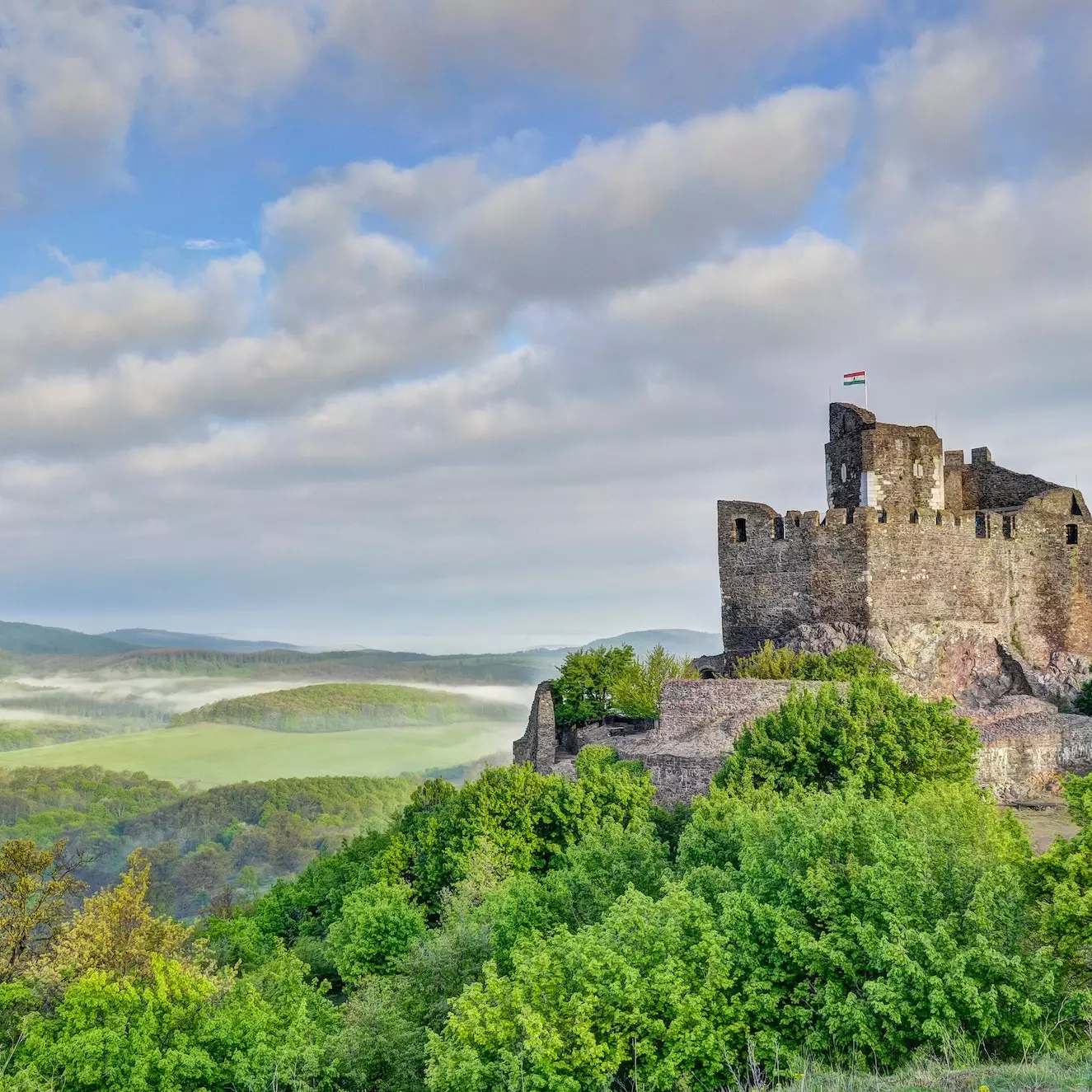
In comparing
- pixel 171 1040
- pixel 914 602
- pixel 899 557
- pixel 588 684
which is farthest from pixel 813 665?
pixel 171 1040

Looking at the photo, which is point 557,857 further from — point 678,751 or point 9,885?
point 9,885

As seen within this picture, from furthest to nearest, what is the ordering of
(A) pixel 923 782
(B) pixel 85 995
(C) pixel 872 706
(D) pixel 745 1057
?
(C) pixel 872 706, (A) pixel 923 782, (B) pixel 85 995, (D) pixel 745 1057

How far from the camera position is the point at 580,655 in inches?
1644

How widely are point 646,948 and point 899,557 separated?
23.7m

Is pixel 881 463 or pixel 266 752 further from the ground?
pixel 881 463

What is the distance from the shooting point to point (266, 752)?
497ft

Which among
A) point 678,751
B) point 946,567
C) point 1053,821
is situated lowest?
point 1053,821

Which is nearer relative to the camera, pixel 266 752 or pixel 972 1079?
pixel 972 1079

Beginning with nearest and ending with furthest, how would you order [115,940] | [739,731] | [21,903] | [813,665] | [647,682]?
[115,940]
[21,903]
[739,731]
[813,665]
[647,682]

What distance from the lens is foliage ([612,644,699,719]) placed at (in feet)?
128

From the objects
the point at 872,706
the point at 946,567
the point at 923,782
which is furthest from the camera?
the point at 946,567

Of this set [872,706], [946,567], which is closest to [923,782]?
[872,706]

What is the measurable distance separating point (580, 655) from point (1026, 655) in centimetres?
1703

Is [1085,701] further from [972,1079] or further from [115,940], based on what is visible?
[115,940]
